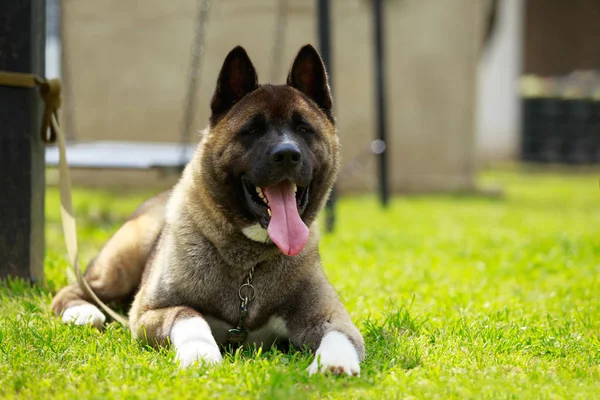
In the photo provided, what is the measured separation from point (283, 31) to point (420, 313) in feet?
27.0

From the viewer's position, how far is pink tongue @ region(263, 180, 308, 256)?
329cm

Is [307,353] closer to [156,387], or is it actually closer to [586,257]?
[156,387]

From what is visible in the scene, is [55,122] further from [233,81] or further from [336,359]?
[336,359]

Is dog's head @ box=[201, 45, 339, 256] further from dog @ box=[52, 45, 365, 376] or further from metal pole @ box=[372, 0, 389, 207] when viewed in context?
metal pole @ box=[372, 0, 389, 207]

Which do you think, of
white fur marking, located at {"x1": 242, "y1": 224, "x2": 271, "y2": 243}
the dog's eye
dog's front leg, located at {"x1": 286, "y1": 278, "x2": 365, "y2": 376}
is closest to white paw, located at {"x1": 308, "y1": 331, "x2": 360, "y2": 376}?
dog's front leg, located at {"x1": 286, "y1": 278, "x2": 365, "y2": 376}

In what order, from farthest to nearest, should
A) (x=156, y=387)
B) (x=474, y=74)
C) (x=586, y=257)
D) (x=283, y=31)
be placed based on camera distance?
1. (x=474, y=74)
2. (x=283, y=31)
3. (x=586, y=257)
4. (x=156, y=387)

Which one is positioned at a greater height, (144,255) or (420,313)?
(144,255)

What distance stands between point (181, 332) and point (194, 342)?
99 millimetres

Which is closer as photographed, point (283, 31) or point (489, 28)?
point (283, 31)

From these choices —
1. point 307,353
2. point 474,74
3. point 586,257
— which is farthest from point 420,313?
point 474,74

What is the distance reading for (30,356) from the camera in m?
3.15

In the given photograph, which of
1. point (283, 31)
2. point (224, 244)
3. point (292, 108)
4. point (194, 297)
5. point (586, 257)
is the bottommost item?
point (586, 257)

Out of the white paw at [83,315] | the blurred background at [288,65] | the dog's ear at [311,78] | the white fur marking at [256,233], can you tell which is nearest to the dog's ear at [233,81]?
the dog's ear at [311,78]

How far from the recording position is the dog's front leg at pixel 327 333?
294cm
